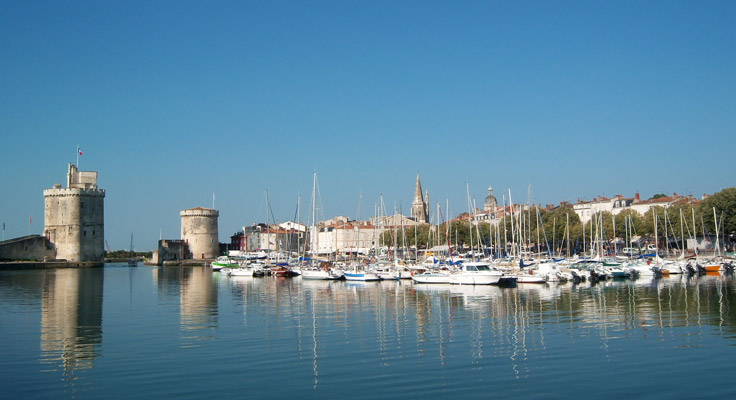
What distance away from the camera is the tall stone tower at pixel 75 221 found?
63750 mm

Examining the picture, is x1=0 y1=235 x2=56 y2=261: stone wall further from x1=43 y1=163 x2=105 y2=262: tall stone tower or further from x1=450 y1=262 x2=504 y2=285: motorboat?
x1=450 y1=262 x2=504 y2=285: motorboat

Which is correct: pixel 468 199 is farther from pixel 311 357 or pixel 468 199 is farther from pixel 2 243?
pixel 2 243

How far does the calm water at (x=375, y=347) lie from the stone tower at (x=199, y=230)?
49107 mm

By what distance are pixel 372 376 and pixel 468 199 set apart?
33.4m

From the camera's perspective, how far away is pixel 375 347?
14344mm

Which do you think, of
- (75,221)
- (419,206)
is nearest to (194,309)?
(75,221)

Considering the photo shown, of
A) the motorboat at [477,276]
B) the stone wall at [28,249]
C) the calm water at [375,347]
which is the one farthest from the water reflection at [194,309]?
the stone wall at [28,249]

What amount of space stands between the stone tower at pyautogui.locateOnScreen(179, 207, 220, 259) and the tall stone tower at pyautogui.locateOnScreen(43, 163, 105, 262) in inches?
430

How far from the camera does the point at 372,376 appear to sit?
37.9 feet

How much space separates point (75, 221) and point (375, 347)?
56556 mm

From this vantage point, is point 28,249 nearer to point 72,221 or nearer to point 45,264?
point 45,264

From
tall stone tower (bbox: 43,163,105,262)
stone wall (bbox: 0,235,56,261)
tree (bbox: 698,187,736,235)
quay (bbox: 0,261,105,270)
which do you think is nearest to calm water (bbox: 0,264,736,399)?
tree (bbox: 698,187,736,235)

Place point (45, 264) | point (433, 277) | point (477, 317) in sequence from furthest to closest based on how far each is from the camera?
point (45, 264) < point (433, 277) < point (477, 317)

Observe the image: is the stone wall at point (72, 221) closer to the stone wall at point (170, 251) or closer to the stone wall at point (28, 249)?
the stone wall at point (28, 249)
